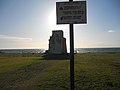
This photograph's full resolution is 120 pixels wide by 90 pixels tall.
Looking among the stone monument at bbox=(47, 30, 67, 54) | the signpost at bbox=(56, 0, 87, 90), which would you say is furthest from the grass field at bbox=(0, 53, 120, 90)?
A: the stone monument at bbox=(47, 30, 67, 54)

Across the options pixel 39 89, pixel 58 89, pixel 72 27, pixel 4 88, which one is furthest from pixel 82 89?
pixel 72 27

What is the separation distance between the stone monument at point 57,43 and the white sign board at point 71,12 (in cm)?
4979

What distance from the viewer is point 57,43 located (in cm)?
5575

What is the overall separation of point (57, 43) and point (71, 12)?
Result: 5105cm

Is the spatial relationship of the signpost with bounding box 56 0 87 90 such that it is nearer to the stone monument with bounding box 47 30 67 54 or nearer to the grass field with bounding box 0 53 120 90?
the grass field with bounding box 0 53 120 90

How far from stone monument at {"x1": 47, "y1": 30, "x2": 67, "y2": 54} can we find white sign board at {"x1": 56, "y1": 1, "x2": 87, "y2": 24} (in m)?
49.8

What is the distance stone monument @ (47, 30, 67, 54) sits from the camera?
180 ft

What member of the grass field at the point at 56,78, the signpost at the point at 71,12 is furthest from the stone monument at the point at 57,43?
the signpost at the point at 71,12

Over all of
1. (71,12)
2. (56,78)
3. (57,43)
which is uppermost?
(71,12)

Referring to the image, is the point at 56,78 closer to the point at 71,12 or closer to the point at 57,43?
the point at 71,12

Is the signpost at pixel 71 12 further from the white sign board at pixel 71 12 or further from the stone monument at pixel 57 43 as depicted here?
the stone monument at pixel 57 43

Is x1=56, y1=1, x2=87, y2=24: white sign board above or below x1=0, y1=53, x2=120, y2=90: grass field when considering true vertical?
above

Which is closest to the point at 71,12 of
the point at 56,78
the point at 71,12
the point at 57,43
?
the point at 71,12

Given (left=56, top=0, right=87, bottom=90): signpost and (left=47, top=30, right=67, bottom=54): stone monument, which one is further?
(left=47, top=30, right=67, bottom=54): stone monument
